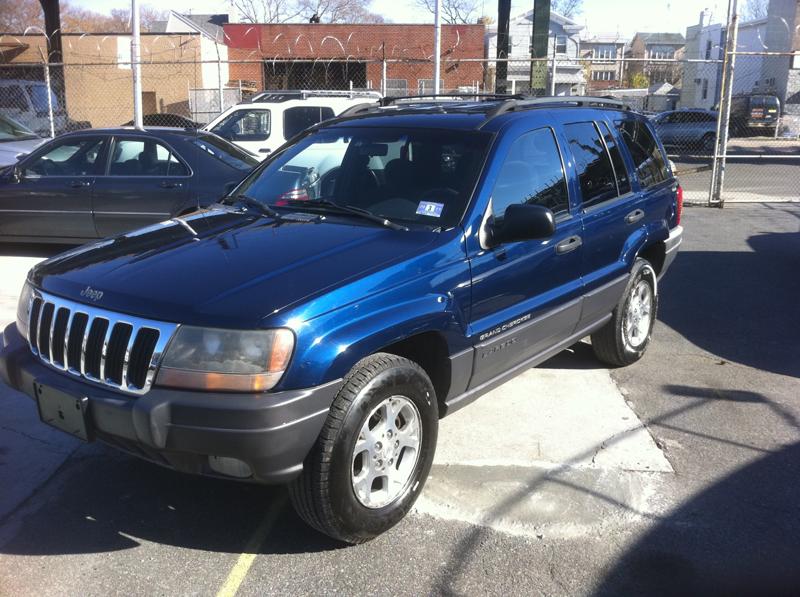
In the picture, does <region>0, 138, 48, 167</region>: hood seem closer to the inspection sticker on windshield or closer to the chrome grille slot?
the chrome grille slot

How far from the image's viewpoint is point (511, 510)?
365 centimetres

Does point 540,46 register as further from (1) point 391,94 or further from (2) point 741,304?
(1) point 391,94

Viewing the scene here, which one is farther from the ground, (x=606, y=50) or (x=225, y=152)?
(x=606, y=50)

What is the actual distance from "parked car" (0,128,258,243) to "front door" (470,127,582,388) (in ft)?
16.1

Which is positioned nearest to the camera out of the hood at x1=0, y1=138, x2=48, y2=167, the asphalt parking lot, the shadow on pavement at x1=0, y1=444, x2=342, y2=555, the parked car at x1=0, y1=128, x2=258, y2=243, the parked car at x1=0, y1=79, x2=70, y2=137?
the asphalt parking lot

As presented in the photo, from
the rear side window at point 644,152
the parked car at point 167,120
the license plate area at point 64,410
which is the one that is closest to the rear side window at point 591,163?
the rear side window at point 644,152

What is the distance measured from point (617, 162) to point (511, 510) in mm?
2687

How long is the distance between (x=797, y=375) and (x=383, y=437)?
3.60 m

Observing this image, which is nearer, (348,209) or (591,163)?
(348,209)

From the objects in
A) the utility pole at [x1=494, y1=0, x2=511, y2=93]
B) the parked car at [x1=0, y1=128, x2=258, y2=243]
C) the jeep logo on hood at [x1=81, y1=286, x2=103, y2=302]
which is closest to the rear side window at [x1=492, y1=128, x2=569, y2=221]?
the jeep logo on hood at [x1=81, y1=286, x2=103, y2=302]

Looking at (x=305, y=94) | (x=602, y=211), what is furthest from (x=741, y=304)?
(x=305, y=94)

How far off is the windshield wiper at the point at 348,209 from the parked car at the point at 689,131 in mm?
24819

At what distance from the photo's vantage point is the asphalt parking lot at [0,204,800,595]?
10.3 feet

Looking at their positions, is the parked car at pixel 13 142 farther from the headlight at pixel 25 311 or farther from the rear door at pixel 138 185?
the headlight at pixel 25 311
